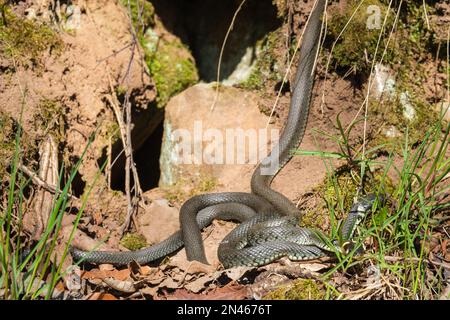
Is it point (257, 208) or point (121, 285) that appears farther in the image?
point (257, 208)

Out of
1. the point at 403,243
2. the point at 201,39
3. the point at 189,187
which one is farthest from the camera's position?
the point at 201,39

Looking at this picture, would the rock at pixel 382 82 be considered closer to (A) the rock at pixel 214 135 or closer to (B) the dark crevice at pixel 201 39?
(A) the rock at pixel 214 135

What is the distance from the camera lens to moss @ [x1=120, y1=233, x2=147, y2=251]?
5285 millimetres

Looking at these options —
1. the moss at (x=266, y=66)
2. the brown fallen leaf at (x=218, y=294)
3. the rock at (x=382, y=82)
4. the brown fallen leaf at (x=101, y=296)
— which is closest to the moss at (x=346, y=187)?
the rock at (x=382, y=82)

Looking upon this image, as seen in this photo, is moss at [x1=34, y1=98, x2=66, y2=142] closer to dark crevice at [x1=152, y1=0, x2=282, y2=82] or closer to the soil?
the soil

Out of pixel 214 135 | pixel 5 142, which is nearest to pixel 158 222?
pixel 214 135

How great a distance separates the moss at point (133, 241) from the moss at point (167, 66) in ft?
6.70

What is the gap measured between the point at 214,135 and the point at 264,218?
157 cm

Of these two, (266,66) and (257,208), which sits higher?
(266,66)

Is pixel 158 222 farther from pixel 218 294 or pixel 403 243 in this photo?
pixel 403 243

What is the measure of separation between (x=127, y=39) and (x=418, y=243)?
4.22m

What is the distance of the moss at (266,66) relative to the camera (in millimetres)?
6199

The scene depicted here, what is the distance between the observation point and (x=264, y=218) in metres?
5.19

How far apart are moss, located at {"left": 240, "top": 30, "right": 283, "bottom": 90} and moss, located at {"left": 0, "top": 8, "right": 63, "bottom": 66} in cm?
242
